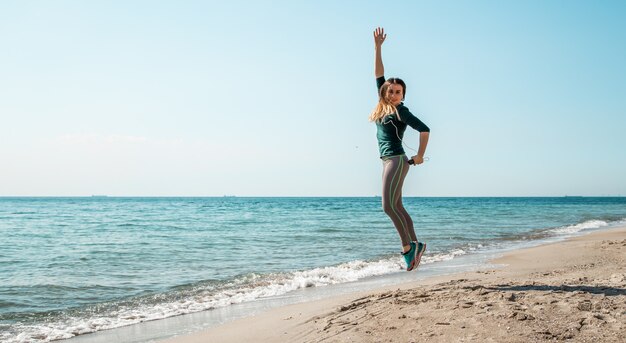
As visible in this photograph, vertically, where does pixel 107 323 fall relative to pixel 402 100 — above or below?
below

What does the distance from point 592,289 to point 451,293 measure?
1361mm

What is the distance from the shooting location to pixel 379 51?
19.7ft

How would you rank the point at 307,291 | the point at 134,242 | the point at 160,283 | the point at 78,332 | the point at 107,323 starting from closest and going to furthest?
the point at 78,332 → the point at 107,323 → the point at 307,291 → the point at 160,283 → the point at 134,242

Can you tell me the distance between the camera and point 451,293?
485 centimetres

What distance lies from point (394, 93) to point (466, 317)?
2619 millimetres

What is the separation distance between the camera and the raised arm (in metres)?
5.91

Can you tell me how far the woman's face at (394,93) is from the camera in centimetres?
543

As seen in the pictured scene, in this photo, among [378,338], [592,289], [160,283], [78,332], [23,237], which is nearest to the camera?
[378,338]

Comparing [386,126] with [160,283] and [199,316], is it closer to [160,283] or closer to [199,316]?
[199,316]

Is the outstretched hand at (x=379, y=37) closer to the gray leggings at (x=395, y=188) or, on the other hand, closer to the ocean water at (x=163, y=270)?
the gray leggings at (x=395, y=188)

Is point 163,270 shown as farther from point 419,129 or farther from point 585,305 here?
point 585,305

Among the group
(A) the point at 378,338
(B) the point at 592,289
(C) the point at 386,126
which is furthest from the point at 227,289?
(B) the point at 592,289

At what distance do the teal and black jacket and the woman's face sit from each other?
0.10 m

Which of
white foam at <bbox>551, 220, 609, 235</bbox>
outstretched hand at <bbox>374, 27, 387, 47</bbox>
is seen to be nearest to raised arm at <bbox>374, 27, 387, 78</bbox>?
outstretched hand at <bbox>374, 27, 387, 47</bbox>
